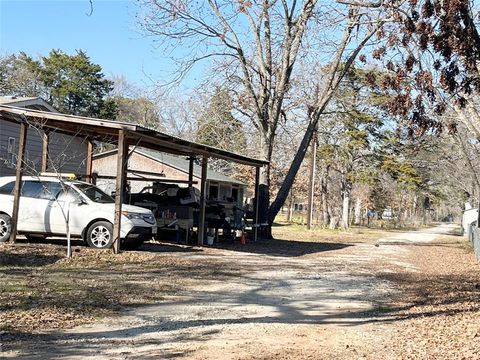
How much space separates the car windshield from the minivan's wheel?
73 centimetres

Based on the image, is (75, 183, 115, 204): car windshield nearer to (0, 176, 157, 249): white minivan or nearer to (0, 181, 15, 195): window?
(0, 176, 157, 249): white minivan

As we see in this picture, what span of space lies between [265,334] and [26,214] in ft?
30.6

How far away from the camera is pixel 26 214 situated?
553 inches

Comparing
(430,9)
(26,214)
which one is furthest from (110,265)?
(430,9)

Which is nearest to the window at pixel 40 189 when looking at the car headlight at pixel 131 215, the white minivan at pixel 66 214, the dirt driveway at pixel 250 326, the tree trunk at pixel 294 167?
the white minivan at pixel 66 214

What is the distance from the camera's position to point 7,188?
47.6 ft

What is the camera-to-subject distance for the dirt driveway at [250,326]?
19.0 feet

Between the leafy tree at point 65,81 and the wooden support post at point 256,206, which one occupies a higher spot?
the leafy tree at point 65,81

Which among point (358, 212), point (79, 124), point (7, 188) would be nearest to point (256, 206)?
point (79, 124)

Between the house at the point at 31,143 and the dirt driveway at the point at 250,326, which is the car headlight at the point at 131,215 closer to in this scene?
the dirt driveway at the point at 250,326

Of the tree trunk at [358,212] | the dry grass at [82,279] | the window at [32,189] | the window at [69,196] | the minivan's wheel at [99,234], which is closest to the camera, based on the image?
the dry grass at [82,279]

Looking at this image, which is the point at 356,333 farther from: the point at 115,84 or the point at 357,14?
the point at 115,84

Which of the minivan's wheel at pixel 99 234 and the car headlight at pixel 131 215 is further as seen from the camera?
the car headlight at pixel 131 215

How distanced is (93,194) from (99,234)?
1.26 meters
